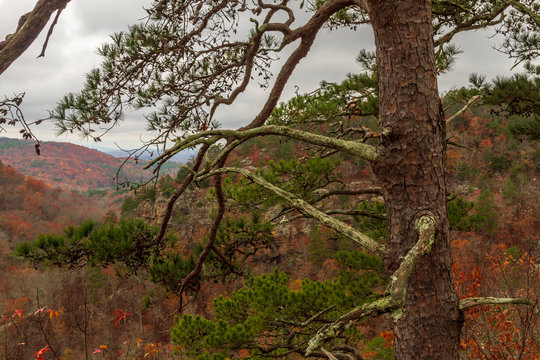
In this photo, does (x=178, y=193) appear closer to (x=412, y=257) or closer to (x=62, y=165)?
(x=412, y=257)

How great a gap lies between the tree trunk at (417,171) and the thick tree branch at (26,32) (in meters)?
1.49

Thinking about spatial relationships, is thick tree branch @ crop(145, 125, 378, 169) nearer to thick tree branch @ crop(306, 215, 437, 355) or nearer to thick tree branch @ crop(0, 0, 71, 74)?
thick tree branch @ crop(306, 215, 437, 355)

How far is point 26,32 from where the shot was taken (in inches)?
53.9

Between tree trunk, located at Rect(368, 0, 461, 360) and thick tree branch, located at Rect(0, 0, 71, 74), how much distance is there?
149 centimetres

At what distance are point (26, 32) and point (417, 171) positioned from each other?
1.79 m

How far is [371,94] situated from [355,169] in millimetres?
37570

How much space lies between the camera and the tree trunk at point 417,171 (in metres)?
1.44

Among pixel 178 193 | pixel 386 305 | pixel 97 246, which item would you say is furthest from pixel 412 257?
pixel 97 246

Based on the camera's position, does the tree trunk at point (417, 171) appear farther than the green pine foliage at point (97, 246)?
No

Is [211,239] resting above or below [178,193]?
below

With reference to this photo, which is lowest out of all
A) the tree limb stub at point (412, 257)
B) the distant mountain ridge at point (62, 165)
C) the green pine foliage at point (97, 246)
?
the green pine foliage at point (97, 246)

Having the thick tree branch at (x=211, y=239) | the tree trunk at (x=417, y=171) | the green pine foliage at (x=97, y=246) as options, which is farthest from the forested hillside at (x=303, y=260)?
the tree trunk at (x=417, y=171)

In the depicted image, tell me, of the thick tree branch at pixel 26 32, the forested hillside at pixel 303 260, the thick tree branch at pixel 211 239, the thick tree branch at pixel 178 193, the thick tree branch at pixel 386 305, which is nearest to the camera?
the thick tree branch at pixel 386 305

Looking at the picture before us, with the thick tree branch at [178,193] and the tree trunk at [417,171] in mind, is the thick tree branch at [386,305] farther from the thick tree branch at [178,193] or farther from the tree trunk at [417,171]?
the thick tree branch at [178,193]
